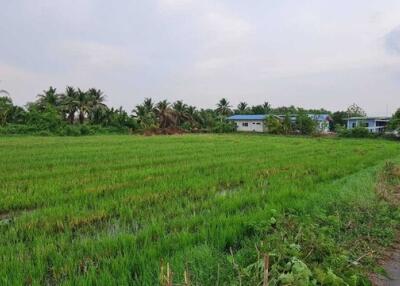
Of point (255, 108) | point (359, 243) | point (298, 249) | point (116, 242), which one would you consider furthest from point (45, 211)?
point (255, 108)

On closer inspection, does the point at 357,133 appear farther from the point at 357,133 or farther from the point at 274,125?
the point at 274,125

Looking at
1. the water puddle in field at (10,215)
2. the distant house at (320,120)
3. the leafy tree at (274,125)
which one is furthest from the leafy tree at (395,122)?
the water puddle in field at (10,215)

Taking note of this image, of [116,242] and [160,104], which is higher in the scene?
[160,104]

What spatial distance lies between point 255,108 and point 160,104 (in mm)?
19082

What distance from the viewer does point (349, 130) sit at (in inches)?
1414

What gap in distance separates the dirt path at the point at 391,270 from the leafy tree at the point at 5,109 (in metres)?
39.8

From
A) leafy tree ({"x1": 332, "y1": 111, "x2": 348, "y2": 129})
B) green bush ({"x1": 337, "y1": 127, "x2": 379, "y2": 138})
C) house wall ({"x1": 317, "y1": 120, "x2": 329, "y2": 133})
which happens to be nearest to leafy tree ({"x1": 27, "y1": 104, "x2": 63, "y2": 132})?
green bush ({"x1": 337, "y1": 127, "x2": 379, "y2": 138})

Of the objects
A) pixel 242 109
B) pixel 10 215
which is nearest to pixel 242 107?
pixel 242 109

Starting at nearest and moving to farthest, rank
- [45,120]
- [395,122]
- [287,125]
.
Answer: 1. [395,122]
2. [45,120]
3. [287,125]

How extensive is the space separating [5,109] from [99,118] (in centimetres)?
1016

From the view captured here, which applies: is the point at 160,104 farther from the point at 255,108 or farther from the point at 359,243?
the point at 359,243

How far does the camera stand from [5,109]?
3734cm

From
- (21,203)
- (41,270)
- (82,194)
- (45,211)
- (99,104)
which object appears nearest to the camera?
(41,270)

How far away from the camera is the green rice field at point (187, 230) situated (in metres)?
2.95
